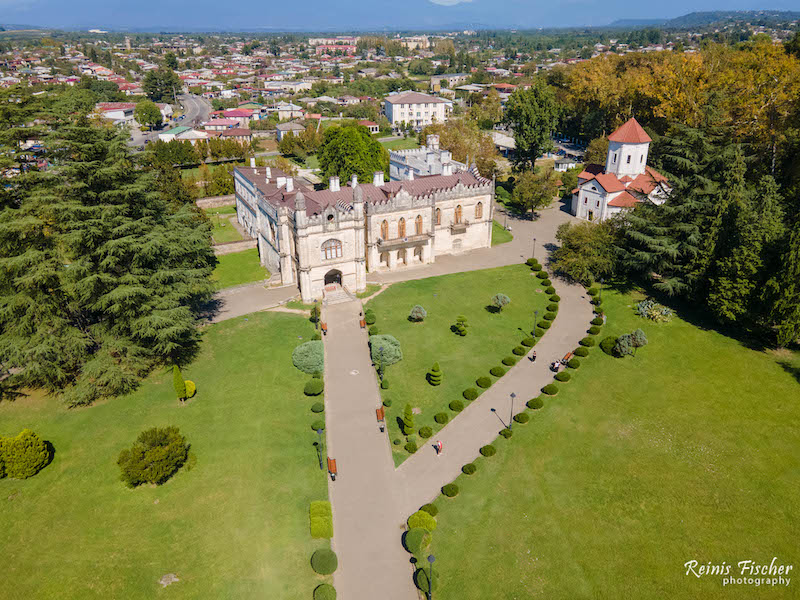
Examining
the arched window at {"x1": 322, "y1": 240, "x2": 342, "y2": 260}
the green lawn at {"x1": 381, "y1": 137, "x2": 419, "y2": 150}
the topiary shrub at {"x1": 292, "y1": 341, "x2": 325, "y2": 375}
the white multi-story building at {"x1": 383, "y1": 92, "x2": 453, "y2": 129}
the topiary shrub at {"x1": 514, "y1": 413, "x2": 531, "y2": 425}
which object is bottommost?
the topiary shrub at {"x1": 514, "y1": 413, "x2": 531, "y2": 425}

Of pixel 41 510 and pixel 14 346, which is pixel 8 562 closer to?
pixel 41 510

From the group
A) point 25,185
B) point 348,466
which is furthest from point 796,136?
point 25,185

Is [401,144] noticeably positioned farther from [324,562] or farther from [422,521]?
[324,562]

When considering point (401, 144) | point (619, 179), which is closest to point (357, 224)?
point (619, 179)

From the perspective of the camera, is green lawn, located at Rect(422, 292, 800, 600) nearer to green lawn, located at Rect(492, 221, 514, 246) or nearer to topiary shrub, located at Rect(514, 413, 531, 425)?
topiary shrub, located at Rect(514, 413, 531, 425)

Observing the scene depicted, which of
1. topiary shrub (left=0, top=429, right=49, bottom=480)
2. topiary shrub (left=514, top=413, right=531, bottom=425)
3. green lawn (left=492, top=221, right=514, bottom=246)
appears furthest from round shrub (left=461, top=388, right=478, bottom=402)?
green lawn (left=492, top=221, right=514, bottom=246)

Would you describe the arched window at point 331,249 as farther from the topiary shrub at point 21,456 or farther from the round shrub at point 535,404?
the topiary shrub at point 21,456
